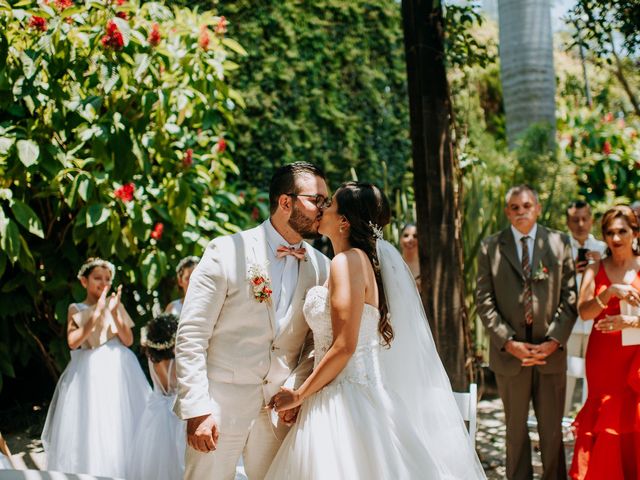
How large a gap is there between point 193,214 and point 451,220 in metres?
2.50

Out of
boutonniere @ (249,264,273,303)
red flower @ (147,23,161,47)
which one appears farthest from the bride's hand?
red flower @ (147,23,161,47)

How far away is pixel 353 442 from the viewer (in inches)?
115

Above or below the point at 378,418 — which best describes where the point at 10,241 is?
above

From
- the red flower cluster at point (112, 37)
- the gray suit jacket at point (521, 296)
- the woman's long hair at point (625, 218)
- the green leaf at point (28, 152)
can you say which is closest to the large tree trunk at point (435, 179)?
the gray suit jacket at point (521, 296)

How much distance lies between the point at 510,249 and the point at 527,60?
5.53 m

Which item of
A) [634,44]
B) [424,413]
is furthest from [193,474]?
[634,44]

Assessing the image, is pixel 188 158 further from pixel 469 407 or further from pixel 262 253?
pixel 469 407

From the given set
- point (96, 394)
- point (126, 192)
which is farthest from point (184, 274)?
point (96, 394)

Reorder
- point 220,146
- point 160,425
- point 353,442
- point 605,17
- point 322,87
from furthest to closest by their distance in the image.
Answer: point 322,87 < point 220,146 < point 605,17 < point 160,425 < point 353,442

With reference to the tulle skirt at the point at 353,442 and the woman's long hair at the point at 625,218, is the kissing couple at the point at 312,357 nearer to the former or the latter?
the tulle skirt at the point at 353,442

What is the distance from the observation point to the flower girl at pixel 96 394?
4.87m

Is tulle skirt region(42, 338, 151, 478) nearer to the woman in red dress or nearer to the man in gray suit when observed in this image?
the man in gray suit

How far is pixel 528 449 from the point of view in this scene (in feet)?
15.7

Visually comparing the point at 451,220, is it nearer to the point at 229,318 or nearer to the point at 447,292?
the point at 447,292
